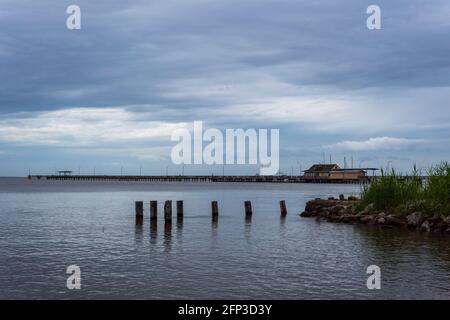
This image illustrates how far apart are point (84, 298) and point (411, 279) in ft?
31.9

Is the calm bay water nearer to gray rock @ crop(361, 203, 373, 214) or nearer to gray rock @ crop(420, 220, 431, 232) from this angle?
gray rock @ crop(420, 220, 431, 232)

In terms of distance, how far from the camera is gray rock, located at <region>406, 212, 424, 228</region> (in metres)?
28.2

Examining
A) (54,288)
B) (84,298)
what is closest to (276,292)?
(84,298)

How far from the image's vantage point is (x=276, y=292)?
1484 centimetres

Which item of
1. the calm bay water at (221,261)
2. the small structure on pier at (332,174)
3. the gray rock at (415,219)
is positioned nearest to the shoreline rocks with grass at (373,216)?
the gray rock at (415,219)

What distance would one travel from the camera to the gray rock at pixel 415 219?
28152mm

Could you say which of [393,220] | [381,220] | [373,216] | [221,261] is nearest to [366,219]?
[373,216]

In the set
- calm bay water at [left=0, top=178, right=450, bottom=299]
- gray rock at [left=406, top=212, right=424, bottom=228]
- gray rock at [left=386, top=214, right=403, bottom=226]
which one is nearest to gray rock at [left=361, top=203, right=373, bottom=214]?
calm bay water at [left=0, top=178, right=450, bottom=299]

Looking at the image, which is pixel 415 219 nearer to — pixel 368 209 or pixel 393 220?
pixel 393 220

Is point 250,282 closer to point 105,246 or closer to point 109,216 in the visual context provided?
point 105,246

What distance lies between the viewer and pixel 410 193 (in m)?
31.1

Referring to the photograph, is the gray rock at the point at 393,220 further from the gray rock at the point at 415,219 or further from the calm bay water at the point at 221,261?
the calm bay water at the point at 221,261

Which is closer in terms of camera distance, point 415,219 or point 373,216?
point 415,219

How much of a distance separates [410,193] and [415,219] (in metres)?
3.12
